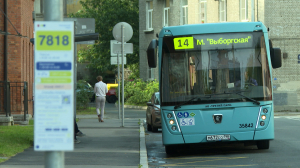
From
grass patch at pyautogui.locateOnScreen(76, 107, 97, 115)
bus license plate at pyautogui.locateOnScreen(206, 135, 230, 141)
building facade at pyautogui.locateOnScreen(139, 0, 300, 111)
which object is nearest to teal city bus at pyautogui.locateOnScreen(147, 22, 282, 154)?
bus license plate at pyautogui.locateOnScreen(206, 135, 230, 141)

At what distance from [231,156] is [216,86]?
1458 millimetres

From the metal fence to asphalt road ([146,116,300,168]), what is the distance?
597 cm

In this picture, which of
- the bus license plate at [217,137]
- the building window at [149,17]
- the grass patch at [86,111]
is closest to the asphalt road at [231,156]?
the bus license plate at [217,137]

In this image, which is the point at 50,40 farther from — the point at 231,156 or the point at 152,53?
the point at 231,156

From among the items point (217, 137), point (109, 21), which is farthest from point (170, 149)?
point (109, 21)

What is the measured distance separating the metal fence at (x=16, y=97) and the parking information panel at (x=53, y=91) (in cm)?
1364

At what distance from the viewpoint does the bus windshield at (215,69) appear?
1057 centimetres

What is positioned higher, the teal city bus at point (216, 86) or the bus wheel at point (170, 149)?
the teal city bus at point (216, 86)

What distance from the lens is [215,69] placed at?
1062 cm

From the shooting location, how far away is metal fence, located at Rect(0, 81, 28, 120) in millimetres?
17406

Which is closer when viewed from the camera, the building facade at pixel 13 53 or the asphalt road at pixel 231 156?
the asphalt road at pixel 231 156

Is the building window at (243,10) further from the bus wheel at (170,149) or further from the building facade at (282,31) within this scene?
the bus wheel at (170,149)

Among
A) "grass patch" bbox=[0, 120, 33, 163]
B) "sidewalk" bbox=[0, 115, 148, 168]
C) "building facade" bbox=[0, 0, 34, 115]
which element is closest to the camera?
"sidewalk" bbox=[0, 115, 148, 168]

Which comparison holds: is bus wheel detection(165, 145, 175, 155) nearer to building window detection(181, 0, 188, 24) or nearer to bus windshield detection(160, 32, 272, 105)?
bus windshield detection(160, 32, 272, 105)
